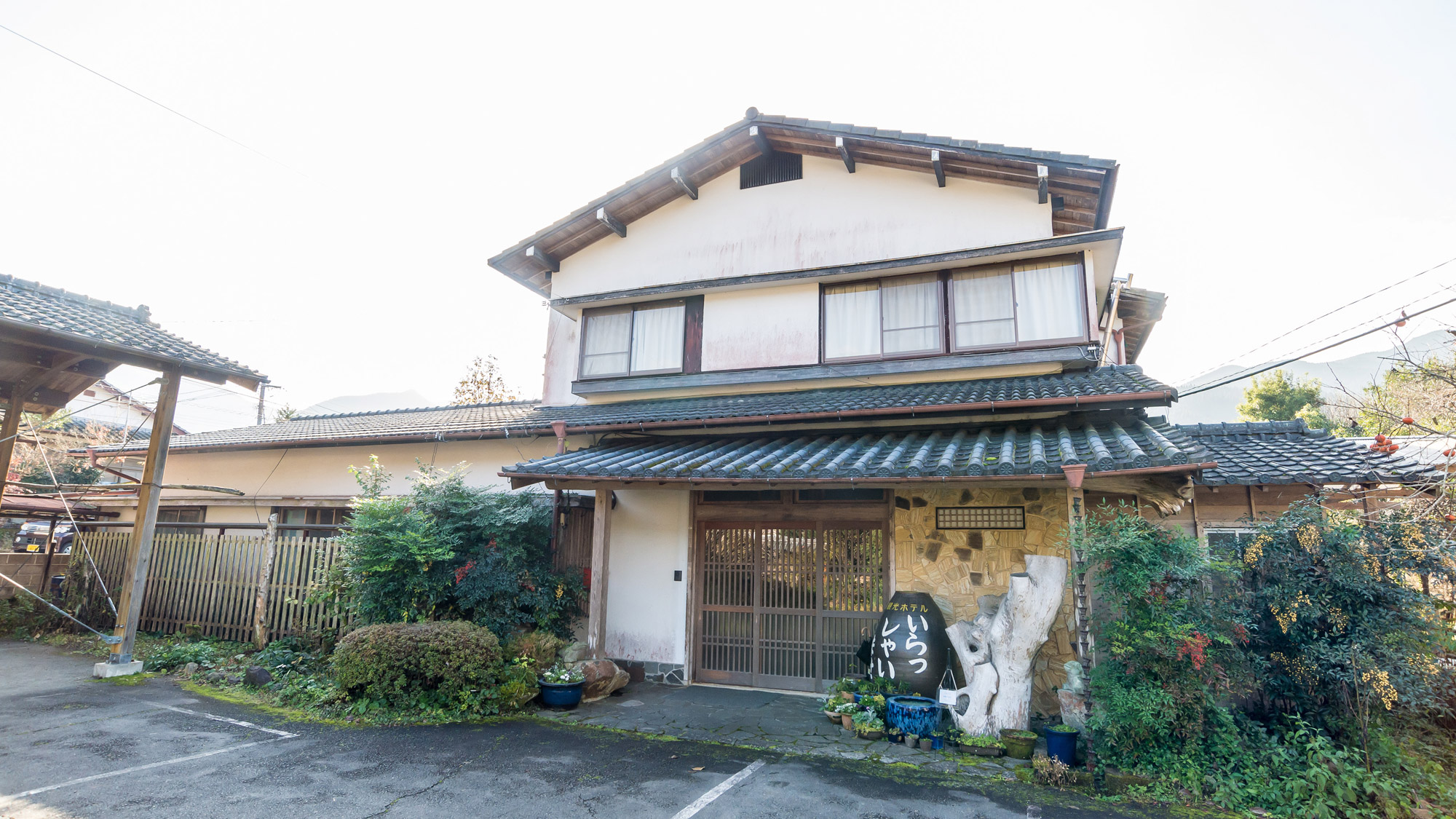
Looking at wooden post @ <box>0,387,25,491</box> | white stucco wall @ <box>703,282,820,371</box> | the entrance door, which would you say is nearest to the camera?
the entrance door

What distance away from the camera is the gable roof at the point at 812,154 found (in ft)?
Answer: 29.8

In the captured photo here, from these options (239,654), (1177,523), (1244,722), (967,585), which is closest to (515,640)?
(239,654)

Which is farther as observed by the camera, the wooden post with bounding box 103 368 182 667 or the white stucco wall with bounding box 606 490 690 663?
the white stucco wall with bounding box 606 490 690 663

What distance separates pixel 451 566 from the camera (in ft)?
29.1

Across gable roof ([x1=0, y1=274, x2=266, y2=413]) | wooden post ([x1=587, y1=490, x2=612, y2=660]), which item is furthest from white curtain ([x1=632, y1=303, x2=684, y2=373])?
gable roof ([x1=0, y1=274, x2=266, y2=413])

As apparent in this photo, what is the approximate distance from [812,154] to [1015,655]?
7763 mm

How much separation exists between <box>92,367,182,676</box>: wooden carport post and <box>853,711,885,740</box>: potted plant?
30.1 feet

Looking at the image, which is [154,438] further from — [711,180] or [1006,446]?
[1006,446]

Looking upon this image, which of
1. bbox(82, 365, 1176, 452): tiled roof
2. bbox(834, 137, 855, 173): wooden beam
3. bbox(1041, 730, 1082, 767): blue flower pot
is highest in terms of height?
bbox(834, 137, 855, 173): wooden beam

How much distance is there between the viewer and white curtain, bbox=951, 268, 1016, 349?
9.41 meters

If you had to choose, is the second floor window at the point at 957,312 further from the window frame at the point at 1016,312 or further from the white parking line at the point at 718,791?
the white parking line at the point at 718,791

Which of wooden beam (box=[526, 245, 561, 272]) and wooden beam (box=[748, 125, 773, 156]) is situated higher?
wooden beam (box=[748, 125, 773, 156])

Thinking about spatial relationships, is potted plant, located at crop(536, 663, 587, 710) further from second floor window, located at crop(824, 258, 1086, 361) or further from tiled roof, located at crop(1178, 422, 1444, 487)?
tiled roof, located at crop(1178, 422, 1444, 487)

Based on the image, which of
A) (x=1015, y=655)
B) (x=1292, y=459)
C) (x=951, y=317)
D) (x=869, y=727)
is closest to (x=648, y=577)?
(x=869, y=727)
